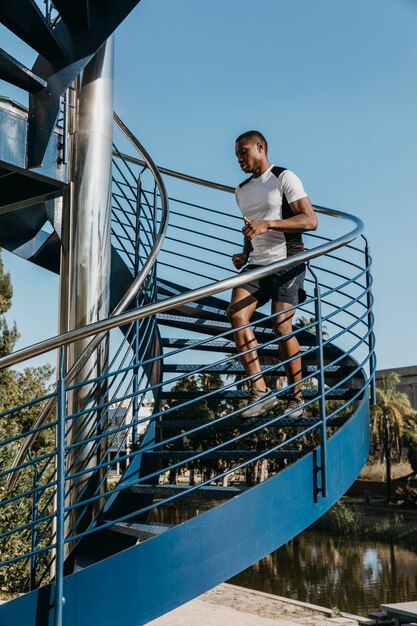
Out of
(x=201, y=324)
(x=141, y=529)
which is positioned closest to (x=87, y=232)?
(x=201, y=324)

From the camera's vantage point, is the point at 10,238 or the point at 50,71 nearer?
the point at 50,71

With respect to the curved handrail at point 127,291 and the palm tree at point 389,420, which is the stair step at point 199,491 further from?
the palm tree at point 389,420

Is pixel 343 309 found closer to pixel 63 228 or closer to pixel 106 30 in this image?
pixel 63 228

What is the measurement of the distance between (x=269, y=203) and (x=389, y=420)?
33648 mm

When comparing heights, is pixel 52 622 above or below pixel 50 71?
below

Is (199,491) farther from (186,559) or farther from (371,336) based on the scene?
(371,336)

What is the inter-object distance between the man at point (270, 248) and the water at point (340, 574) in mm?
13608

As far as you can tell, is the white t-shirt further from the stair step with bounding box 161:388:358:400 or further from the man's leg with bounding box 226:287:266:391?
the stair step with bounding box 161:388:358:400

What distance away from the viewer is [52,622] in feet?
10.1

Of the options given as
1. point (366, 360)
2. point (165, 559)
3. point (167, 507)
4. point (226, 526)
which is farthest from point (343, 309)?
point (167, 507)

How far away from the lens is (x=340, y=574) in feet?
69.2

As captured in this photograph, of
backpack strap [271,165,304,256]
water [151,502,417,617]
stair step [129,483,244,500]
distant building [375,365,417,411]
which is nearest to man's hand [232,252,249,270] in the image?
backpack strap [271,165,304,256]

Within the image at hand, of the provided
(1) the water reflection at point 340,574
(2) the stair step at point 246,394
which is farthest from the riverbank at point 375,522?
(2) the stair step at point 246,394

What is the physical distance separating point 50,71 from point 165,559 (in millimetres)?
2967
